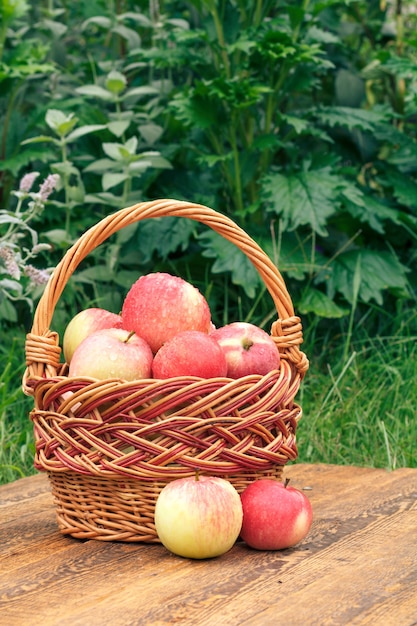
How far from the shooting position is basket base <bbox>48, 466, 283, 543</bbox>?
152cm

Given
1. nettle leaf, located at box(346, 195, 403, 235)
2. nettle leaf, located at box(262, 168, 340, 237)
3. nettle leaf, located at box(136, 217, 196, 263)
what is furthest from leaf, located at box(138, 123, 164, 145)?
nettle leaf, located at box(346, 195, 403, 235)

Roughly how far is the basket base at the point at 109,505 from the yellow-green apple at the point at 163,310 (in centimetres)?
26

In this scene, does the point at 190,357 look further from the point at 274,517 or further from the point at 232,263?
the point at 232,263

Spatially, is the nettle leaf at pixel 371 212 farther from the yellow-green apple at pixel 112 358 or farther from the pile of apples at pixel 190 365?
the yellow-green apple at pixel 112 358

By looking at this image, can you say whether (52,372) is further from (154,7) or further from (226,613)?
(154,7)

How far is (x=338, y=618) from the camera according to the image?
1209 millimetres

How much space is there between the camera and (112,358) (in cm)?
153

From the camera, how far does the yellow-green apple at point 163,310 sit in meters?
1.61

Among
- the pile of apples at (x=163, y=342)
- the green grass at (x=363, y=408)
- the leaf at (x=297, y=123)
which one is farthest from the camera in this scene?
the leaf at (x=297, y=123)

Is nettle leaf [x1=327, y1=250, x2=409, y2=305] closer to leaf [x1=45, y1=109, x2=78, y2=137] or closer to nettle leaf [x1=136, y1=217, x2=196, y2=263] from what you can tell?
A: nettle leaf [x1=136, y1=217, x2=196, y2=263]

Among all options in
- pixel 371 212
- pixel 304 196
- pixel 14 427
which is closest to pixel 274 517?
pixel 14 427

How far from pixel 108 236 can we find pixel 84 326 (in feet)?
0.60

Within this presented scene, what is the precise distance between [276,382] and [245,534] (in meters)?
0.26

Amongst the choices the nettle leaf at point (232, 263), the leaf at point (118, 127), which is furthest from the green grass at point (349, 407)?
the leaf at point (118, 127)
